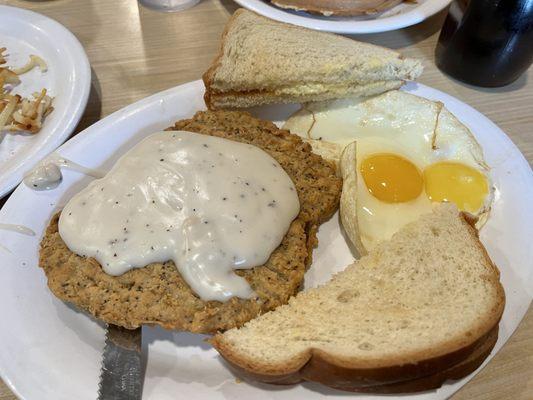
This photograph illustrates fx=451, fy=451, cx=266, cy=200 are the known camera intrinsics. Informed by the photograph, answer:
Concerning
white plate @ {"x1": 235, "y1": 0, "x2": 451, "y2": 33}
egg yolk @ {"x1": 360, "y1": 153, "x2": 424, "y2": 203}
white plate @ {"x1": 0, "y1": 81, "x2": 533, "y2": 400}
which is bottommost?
white plate @ {"x1": 0, "y1": 81, "x2": 533, "y2": 400}

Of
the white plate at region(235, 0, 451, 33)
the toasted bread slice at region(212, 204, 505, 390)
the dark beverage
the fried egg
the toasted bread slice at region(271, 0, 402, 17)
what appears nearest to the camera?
the toasted bread slice at region(212, 204, 505, 390)

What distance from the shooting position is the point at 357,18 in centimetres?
294

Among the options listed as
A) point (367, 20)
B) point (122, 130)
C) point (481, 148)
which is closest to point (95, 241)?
point (122, 130)

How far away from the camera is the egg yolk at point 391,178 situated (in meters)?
1.95

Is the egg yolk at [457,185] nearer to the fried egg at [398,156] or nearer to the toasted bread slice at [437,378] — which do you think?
the fried egg at [398,156]

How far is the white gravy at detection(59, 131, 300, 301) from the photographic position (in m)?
1.58

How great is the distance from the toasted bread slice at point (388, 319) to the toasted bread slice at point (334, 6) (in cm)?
165

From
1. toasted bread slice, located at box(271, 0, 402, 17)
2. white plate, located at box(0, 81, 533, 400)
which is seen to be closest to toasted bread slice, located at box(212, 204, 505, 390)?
white plate, located at box(0, 81, 533, 400)

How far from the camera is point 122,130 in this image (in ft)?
7.18

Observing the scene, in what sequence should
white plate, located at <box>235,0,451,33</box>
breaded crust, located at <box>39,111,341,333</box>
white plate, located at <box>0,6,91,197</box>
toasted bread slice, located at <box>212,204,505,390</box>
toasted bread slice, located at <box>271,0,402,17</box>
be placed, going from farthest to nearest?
toasted bread slice, located at <box>271,0,402,17</box> → white plate, located at <box>235,0,451,33</box> → white plate, located at <box>0,6,91,197</box> → breaded crust, located at <box>39,111,341,333</box> → toasted bread slice, located at <box>212,204,505,390</box>

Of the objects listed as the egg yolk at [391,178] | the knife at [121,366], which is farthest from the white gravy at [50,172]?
the egg yolk at [391,178]

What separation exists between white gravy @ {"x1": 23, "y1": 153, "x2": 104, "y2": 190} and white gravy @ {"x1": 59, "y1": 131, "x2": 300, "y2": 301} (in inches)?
10.9

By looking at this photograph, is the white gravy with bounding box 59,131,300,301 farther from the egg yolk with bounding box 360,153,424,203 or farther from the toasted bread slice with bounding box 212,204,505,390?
the egg yolk with bounding box 360,153,424,203

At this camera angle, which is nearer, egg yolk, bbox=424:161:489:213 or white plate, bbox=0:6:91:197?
egg yolk, bbox=424:161:489:213
